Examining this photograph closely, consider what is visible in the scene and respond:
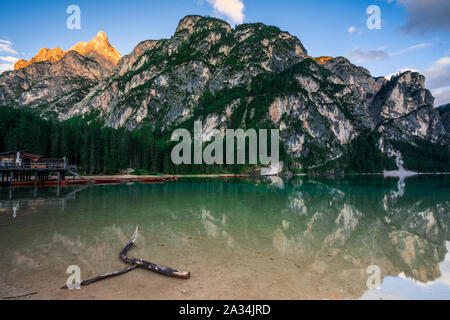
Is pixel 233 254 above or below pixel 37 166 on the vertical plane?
below

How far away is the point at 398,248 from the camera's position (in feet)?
46.1

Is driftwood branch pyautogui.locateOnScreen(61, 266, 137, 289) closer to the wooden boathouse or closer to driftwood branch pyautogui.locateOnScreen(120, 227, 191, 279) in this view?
driftwood branch pyautogui.locateOnScreen(120, 227, 191, 279)

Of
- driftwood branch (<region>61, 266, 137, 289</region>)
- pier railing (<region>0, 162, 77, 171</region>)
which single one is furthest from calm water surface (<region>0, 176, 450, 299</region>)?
pier railing (<region>0, 162, 77, 171</region>)

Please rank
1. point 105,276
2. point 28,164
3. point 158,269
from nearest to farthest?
point 105,276, point 158,269, point 28,164

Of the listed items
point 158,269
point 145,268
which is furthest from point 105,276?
point 158,269

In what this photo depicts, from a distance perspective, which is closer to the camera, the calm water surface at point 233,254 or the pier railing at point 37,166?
the calm water surface at point 233,254

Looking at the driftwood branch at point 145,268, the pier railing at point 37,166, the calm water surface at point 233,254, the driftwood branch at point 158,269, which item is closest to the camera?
the calm water surface at point 233,254

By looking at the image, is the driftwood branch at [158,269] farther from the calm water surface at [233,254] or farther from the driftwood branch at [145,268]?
the calm water surface at [233,254]

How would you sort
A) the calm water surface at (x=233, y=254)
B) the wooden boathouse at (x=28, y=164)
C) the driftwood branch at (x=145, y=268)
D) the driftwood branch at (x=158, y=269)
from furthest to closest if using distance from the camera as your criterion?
the wooden boathouse at (x=28, y=164)
the driftwood branch at (x=158, y=269)
the driftwood branch at (x=145, y=268)
the calm water surface at (x=233, y=254)

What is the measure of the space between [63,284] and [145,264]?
120 inches

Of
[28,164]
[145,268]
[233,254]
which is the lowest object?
[233,254]

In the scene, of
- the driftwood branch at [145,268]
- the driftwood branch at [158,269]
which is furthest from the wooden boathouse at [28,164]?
the driftwood branch at [145,268]

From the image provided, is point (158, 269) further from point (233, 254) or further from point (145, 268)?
point (233, 254)

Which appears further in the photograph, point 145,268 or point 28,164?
point 28,164
